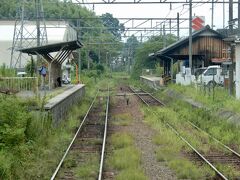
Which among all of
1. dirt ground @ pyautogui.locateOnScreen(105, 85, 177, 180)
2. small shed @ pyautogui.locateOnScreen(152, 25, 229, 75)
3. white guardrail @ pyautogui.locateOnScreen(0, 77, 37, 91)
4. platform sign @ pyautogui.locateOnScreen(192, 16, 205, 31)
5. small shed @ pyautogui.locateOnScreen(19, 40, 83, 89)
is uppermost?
platform sign @ pyautogui.locateOnScreen(192, 16, 205, 31)

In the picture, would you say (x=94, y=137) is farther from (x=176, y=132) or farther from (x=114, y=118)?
(x=114, y=118)

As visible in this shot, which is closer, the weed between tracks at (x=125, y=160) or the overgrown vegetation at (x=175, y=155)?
the weed between tracks at (x=125, y=160)

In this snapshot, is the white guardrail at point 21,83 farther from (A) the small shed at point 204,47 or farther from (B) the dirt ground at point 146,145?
(A) the small shed at point 204,47

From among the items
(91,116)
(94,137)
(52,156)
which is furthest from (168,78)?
(52,156)

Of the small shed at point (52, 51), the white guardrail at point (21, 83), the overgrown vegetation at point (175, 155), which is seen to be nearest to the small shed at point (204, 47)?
the small shed at point (52, 51)

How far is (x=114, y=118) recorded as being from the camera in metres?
22.0

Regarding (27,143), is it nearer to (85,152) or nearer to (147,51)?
(85,152)

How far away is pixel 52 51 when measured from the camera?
2666cm

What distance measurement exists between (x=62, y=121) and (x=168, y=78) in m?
29.6

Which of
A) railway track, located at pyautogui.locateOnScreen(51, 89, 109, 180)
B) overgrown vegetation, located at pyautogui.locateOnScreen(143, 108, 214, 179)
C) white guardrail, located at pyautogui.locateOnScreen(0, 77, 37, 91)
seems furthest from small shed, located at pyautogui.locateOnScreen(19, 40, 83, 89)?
overgrown vegetation, located at pyautogui.locateOnScreen(143, 108, 214, 179)

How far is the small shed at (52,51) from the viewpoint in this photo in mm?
24648

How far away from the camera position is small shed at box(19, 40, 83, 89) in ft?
80.9

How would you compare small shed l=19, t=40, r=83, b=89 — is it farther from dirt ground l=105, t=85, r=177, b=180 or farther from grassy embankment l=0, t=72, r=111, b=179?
grassy embankment l=0, t=72, r=111, b=179

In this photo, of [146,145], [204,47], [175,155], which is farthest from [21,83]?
[204,47]
